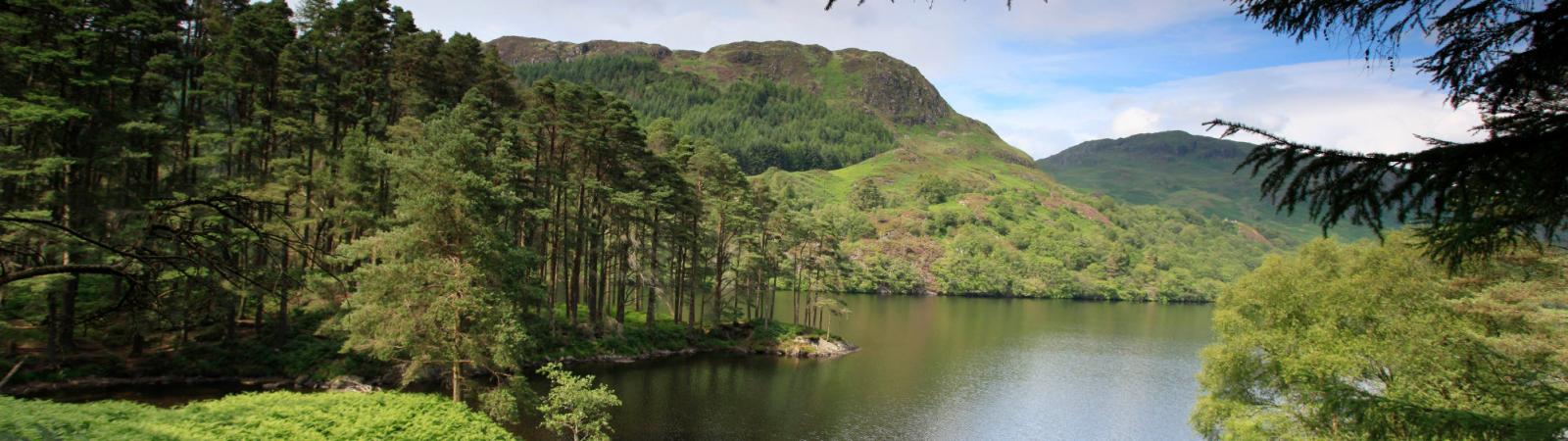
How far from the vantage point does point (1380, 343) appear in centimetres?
2108

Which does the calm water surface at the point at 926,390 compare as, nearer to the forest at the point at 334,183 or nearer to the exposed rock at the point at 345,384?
the forest at the point at 334,183

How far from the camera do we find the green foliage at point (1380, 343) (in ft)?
47.7

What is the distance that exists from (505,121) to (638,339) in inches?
606

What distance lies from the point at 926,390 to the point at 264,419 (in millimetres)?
33424

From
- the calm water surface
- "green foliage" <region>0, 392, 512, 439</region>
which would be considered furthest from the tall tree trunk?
the calm water surface

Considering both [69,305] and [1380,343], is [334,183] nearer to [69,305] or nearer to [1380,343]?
[69,305]

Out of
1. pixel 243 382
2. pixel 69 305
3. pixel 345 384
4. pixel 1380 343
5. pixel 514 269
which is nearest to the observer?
pixel 1380 343

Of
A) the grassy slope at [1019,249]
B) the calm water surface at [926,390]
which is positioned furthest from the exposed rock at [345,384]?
the grassy slope at [1019,249]

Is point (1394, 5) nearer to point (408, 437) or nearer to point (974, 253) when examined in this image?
point (408, 437)

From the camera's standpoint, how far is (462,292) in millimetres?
22328

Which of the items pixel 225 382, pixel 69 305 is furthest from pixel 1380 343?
pixel 69 305

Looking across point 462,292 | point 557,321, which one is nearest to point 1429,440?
point 462,292

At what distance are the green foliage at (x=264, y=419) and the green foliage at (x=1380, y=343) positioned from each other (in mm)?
16481

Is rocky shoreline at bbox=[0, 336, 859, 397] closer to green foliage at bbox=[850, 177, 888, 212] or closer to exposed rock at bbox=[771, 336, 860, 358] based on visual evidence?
exposed rock at bbox=[771, 336, 860, 358]
